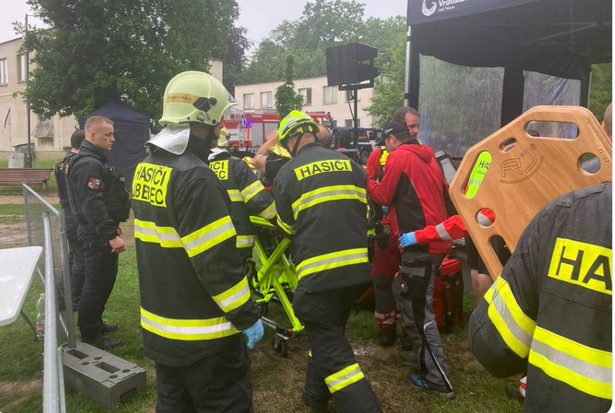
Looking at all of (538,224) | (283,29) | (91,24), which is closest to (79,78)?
(91,24)

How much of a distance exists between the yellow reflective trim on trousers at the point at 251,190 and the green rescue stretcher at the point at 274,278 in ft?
1.16

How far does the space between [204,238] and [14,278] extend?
1.05 metres

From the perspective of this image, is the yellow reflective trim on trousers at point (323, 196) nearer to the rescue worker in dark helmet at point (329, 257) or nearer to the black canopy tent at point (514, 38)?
the rescue worker in dark helmet at point (329, 257)

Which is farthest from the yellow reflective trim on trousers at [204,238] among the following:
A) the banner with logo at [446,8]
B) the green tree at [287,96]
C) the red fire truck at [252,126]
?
Result: the green tree at [287,96]

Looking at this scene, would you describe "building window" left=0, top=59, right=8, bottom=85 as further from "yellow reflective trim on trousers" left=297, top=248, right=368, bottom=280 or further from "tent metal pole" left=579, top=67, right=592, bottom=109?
"yellow reflective trim on trousers" left=297, top=248, right=368, bottom=280

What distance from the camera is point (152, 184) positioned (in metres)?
2.20

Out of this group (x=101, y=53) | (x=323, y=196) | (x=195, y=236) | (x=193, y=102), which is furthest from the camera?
(x=101, y=53)

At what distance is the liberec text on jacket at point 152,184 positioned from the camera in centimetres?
214

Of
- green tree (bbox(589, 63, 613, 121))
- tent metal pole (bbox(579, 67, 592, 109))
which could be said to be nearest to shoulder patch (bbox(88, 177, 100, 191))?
tent metal pole (bbox(579, 67, 592, 109))

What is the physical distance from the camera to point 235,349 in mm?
2229

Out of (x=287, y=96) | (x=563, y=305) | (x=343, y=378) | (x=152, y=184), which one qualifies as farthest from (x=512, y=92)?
(x=287, y=96)

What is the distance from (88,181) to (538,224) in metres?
3.77

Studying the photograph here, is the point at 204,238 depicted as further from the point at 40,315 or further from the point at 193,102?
the point at 40,315

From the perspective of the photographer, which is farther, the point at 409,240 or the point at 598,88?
the point at 598,88
